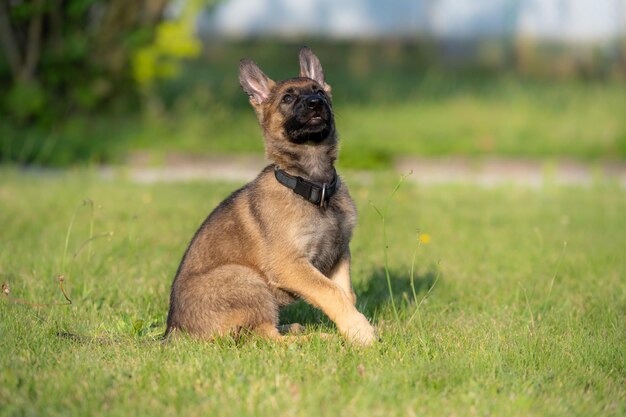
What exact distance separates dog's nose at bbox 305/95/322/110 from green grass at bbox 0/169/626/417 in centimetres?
119

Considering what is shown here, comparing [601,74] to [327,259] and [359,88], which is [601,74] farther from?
[327,259]

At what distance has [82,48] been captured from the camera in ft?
42.0

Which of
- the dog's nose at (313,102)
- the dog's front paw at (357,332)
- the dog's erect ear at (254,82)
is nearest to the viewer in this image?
the dog's front paw at (357,332)

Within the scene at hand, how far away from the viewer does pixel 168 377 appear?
14.1 ft

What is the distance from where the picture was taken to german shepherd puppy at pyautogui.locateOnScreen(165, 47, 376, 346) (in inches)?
192

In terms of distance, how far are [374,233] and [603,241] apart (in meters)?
1.95

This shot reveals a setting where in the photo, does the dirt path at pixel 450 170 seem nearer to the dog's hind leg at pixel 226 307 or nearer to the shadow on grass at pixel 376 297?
the shadow on grass at pixel 376 297

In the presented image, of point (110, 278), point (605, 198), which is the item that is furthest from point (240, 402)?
point (605, 198)

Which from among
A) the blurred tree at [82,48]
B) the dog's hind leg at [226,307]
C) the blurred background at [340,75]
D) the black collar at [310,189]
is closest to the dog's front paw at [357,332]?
the dog's hind leg at [226,307]

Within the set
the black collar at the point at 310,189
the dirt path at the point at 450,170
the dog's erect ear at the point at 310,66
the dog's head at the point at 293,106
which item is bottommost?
the dirt path at the point at 450,170

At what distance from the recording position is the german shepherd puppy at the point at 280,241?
16.0 ft

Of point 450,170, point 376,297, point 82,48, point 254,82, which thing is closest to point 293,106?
point 254,82

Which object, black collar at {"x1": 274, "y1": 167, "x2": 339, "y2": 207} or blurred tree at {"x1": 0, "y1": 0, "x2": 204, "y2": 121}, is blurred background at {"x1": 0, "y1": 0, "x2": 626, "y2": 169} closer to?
blurred tree at {"x1": 0, "y1": 0, "x2": 204, "y2": 121}

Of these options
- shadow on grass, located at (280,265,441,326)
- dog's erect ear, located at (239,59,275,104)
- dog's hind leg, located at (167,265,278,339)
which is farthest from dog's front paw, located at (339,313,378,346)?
dog's erect ear, located at (239,59,275,104)
